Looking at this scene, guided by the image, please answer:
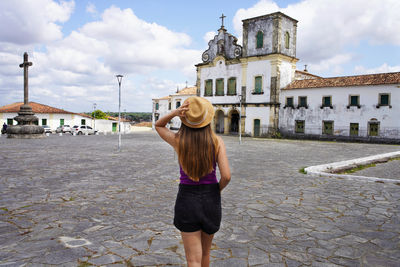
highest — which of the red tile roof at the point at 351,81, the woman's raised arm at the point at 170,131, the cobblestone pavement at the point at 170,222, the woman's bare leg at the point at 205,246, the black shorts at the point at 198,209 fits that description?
the red tile roof at the point at 351,81

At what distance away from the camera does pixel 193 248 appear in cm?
248

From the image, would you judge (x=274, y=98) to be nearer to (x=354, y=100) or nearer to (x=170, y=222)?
(x=354, y=100)

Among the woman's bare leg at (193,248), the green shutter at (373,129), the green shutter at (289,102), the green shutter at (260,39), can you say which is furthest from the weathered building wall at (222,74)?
the woman's bare leg at (193,248)

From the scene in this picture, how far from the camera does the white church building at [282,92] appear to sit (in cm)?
2586

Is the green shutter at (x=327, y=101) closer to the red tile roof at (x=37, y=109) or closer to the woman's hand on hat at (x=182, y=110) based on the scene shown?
the woman's hand on hat at (x=182, y=110)

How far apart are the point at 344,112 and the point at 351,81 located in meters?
2.83

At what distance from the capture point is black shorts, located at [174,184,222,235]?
248 centimetres

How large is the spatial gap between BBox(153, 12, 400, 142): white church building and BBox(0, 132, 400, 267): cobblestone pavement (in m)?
18.8

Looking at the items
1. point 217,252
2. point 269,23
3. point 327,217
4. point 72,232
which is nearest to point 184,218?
point 217,252

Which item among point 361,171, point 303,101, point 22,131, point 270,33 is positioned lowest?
point 361,171

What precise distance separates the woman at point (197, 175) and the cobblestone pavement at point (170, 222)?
113cm

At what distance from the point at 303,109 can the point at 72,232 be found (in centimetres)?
2853

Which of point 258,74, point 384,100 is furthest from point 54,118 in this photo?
point 384,100

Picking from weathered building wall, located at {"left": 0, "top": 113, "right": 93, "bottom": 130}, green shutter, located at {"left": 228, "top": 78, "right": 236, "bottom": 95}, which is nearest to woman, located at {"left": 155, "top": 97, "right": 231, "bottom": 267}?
green shutter, located at {"left": 228, "top": 78, "right": 236, "bottom": 95}
